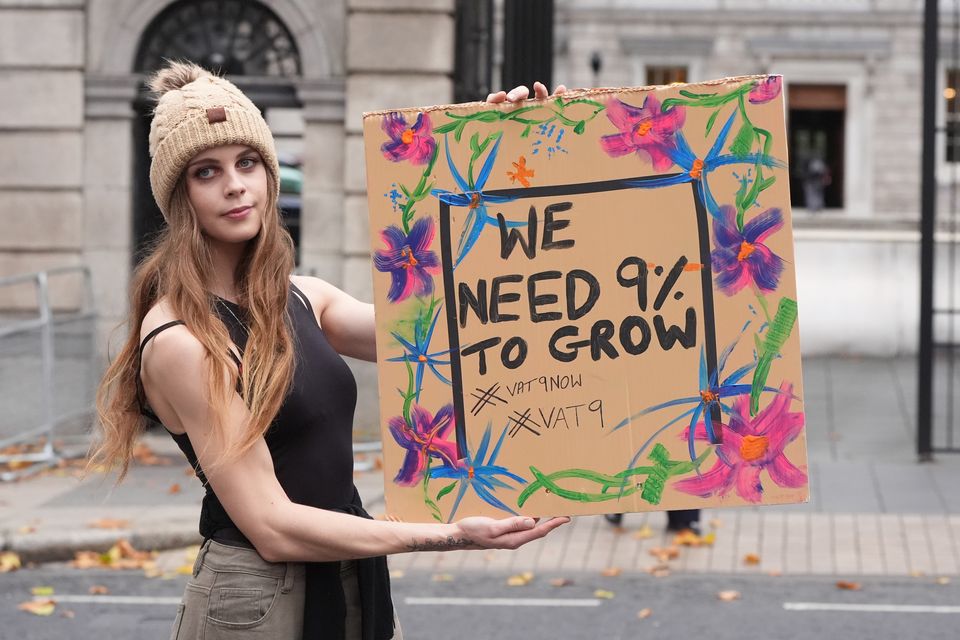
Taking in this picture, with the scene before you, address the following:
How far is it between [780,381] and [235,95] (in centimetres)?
122

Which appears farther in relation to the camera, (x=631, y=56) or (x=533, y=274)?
(x=631, y=56)

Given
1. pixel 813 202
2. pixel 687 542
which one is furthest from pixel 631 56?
pixel 687 542

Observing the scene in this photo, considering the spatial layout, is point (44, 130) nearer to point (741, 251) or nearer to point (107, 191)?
point (107, 191)

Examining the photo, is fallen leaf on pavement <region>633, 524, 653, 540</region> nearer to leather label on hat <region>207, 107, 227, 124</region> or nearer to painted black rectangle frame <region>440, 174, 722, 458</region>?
painted black rectangle frame <region>440, 174, 722, 458</region>

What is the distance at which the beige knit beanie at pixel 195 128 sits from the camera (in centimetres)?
286

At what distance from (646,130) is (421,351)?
2.10ft

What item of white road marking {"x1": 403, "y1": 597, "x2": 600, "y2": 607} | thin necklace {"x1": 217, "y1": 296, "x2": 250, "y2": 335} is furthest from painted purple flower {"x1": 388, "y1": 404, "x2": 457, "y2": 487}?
white road marking {"x1": 403, "y1": 597, "x2": 600, "y2": 607}

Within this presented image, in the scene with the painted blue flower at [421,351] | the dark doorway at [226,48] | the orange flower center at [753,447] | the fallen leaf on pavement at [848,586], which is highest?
the dark doorway at [226,48]

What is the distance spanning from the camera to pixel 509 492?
2986 mm

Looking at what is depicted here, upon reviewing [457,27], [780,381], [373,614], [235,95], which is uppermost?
[457,27]

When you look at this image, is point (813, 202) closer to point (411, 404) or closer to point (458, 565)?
point (458, 565)

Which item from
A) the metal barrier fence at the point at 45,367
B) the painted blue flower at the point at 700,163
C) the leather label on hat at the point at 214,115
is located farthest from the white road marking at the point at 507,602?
the leather label on hat at the point at 214,115

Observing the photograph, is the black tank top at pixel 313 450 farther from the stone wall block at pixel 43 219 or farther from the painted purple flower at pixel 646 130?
the stone wall block at pixel 43 219

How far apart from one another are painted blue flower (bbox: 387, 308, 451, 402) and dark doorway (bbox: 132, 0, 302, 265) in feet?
30.6
